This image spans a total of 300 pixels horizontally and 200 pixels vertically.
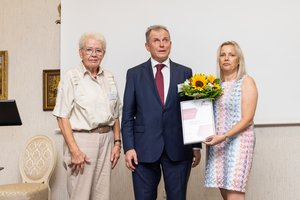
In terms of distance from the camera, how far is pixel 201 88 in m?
2.38

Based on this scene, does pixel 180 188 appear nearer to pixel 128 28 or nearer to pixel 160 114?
pixel 160 114

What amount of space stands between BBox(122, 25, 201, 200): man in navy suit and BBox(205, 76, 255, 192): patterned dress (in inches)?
7.3

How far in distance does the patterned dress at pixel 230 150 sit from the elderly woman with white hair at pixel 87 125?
0.67 meters

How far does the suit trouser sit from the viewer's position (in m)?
2.46

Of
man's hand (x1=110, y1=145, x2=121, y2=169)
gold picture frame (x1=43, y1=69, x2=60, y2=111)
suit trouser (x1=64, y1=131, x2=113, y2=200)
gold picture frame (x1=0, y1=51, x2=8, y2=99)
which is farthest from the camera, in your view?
gold picture frame (x1=0, y1=51, x2=8, y2=99)

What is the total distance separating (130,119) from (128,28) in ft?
4.56

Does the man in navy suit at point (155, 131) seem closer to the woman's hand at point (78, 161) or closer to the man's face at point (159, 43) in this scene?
the man's face at point (159, 43)

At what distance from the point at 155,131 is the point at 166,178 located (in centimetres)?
31

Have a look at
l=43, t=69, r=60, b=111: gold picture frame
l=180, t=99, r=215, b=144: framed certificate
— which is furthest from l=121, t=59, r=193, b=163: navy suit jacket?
l=43, t=69, r=60, b=111: gold picture frame

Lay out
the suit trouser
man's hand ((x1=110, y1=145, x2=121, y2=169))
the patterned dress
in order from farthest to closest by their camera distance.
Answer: man's hand ((x1=110, y1=145, x2=121, y2=169)) < the suit trouser < the patterned dress

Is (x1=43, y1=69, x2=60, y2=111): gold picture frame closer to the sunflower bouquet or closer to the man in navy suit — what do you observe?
the man in navy suit

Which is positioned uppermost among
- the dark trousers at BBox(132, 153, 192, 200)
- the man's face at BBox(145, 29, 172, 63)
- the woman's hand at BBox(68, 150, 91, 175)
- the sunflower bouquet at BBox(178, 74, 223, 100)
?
the man's face at BBox(145, 29, 172, 63)

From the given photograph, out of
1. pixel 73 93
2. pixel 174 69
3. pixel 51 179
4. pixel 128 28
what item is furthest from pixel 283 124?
pixel 51 179

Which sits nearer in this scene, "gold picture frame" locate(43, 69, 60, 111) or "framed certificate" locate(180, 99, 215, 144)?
"framed certificate" locate(180, 99, 215, 144)
